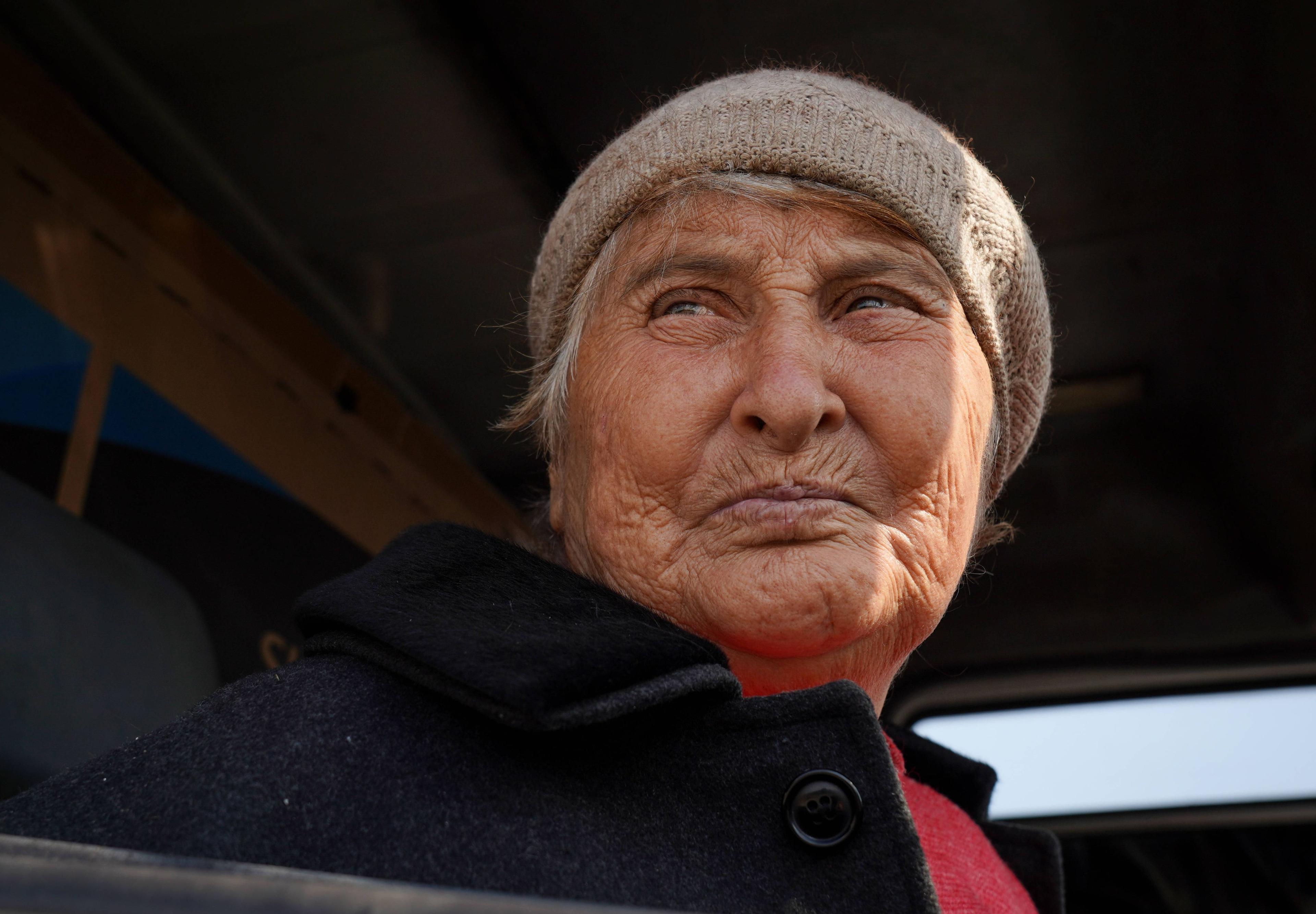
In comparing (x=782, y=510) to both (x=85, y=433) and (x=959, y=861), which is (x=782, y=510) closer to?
(x=959, y=861)

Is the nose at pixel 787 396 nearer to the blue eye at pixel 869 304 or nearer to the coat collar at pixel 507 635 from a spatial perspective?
the blue eye at pixel 869 304

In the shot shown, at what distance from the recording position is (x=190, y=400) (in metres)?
2.44

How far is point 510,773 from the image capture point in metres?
0.97

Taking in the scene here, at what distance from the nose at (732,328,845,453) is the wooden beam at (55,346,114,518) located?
1304 millimetres

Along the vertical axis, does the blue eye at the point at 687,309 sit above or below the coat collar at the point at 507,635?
above

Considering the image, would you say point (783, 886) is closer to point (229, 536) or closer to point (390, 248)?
point (229, 536)

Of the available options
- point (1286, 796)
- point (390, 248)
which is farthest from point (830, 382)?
point (1286, 796)

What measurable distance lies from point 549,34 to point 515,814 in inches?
64.9

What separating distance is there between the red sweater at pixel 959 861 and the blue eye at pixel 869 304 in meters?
0.56

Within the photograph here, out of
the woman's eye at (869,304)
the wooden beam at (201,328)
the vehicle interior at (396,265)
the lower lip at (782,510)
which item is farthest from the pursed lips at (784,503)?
the vehicle interior at (396,265)

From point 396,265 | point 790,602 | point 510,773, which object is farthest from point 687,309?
point 396,265

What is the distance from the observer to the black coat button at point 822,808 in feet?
3.15

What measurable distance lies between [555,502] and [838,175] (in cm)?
57

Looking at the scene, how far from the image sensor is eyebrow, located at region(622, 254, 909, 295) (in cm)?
143
